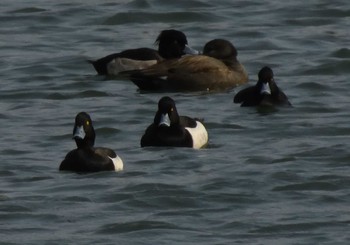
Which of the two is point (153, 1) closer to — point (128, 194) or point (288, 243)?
point (128, 194)

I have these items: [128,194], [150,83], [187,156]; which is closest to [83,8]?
[150,83]

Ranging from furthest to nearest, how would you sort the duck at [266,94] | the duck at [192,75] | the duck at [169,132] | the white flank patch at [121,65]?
1. the white flank patch at [121,65]
2. the duck at [192,75]
3. the duck at [266,94]
4. the duck at [169,132]

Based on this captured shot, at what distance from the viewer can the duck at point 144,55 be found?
2402cm

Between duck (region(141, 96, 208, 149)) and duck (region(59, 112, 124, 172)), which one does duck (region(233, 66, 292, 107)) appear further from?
duck (region(59, 112, 124, 172))

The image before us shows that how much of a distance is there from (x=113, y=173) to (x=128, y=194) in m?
0.88

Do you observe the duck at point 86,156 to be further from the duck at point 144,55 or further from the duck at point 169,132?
the duck at point 144,55

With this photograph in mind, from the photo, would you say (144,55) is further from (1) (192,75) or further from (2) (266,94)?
(2) (266,94)

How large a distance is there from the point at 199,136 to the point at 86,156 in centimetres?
178

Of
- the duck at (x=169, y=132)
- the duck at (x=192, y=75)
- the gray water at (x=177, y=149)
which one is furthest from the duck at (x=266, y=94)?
the duck at (x=169, y=132)

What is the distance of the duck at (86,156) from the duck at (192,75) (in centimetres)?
507

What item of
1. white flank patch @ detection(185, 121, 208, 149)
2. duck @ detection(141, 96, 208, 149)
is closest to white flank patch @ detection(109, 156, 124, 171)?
duck @ detection(141, 96, 208, 149)

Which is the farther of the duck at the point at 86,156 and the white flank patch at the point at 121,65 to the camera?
the white flank patch at the point at 121,65

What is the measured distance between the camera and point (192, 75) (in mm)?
23500

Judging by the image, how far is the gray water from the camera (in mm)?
16156
